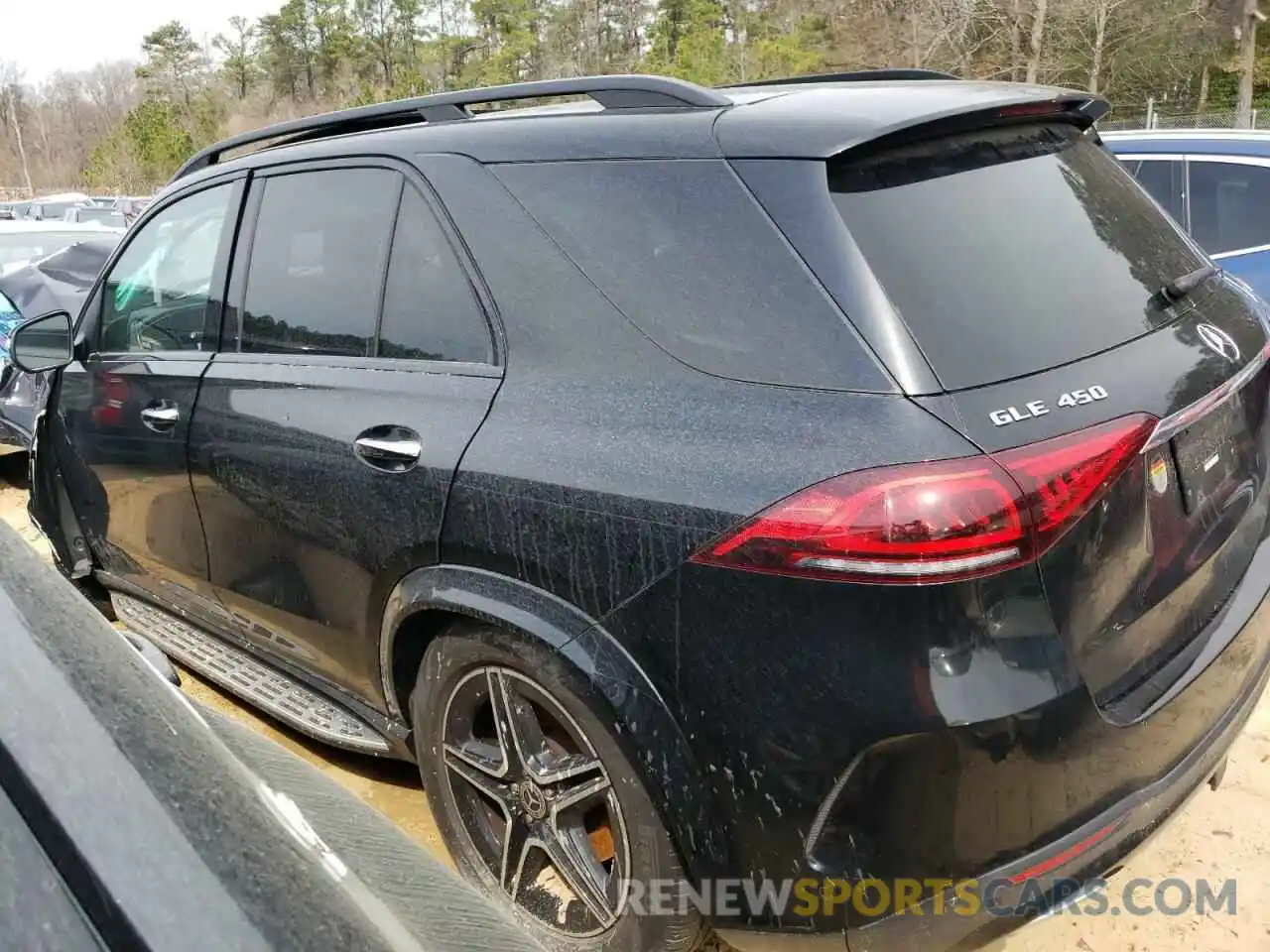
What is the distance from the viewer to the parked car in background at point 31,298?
5.58 meters

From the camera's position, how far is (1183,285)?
2.21 meters

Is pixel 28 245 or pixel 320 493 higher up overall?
pixel 28 245

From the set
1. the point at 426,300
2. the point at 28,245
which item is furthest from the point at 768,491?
the point at 28,245

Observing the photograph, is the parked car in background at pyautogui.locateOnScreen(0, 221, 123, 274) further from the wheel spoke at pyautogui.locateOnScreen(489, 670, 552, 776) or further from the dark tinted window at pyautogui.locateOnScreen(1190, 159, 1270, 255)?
the dark tinted window at pyautogui.locateOnScreen(1190, 159, 1270, 255)

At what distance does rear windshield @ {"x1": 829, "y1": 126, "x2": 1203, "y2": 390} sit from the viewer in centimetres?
174

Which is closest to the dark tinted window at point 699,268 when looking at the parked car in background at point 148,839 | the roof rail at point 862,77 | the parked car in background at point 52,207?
the roof rail at point 862,77

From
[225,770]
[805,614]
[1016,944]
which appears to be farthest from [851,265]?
[1016,944]

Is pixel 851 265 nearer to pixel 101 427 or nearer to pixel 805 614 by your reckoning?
pixel 805 614

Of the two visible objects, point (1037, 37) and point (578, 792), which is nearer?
point (578, 792)

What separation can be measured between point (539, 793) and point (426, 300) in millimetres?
1142

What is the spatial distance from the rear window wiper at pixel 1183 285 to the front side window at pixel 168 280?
2520 mm

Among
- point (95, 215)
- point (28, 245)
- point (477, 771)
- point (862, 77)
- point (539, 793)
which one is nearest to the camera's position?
point (539, 793)

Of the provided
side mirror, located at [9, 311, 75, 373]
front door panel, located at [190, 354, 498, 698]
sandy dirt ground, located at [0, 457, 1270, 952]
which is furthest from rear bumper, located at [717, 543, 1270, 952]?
side mirror, located at [9, 311, 75, 373]

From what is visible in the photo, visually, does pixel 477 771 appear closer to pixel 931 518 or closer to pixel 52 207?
pixel 931 518
